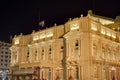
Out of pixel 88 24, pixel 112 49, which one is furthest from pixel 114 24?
pixel 88 24

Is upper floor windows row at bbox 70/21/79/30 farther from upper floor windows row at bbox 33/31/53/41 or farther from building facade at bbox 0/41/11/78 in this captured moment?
building facade at bbox 0/41/11/78

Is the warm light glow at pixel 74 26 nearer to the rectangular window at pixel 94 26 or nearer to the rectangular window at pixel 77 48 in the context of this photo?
the rectangular window at pixel 94 26

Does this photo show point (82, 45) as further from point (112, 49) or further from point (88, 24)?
point (112, 49)

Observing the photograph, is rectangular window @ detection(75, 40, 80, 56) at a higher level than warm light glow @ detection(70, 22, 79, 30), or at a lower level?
lower

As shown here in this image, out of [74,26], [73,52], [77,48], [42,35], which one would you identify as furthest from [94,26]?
[42,35]

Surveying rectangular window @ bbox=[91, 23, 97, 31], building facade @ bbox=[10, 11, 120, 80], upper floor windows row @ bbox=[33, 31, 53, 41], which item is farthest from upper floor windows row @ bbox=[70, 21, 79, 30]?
upper floor windows row @ bbox=[33, 31, 53, 41]

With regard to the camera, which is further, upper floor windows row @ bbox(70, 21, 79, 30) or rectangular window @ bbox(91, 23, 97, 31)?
upper floor windows row @ bbox(70, 21, 79, 30)

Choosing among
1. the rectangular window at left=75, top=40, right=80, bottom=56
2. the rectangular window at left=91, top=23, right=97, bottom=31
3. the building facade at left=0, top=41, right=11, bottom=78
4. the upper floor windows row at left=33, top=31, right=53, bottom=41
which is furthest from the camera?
the building facade at left=0, top=41, right=11, bottom=78

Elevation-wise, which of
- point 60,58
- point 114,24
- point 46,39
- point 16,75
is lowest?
point 16,75

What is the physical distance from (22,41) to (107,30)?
23.3 metres

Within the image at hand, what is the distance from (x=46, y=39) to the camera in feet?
193

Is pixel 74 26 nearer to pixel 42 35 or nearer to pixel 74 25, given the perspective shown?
pixel 74 25

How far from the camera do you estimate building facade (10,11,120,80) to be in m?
48.9

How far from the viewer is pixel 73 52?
5031 centimetres
